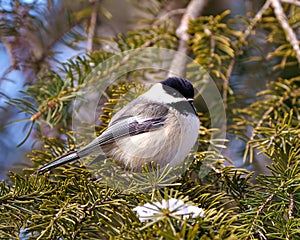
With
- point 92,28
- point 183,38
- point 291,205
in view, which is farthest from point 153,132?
point 92,28

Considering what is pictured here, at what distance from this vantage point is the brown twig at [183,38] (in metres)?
1.43

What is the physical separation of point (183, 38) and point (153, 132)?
603 mm

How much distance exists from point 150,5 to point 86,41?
12.5 inches

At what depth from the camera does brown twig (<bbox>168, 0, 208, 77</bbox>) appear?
56.2 inches

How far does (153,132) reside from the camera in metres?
0.99

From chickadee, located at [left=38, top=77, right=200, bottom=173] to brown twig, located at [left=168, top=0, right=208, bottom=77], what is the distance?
1.27 ft

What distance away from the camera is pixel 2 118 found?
5.59ft

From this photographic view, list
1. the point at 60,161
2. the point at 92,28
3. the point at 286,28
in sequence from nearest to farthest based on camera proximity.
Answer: the point at 60,161 → the point at 286,28 → the point at 92,28

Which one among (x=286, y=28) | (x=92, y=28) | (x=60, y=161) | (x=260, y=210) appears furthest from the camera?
(x=92, y=28)

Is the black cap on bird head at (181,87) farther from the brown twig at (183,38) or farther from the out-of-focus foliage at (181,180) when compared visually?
the brown twig at (183,38)

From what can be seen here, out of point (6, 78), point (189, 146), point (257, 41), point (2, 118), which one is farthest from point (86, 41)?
point (189, 146)

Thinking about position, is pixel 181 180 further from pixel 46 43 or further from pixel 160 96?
pixel 46 43

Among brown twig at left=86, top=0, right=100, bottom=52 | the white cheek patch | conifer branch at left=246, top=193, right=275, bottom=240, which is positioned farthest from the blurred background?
conifer branch at left=246, top=193, right=275, bottom=240

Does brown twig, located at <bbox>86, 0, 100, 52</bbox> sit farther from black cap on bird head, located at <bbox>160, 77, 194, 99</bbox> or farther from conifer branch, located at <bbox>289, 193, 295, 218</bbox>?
conifer branch, located at <bbox>289, 193, 295, 218</bbox>
